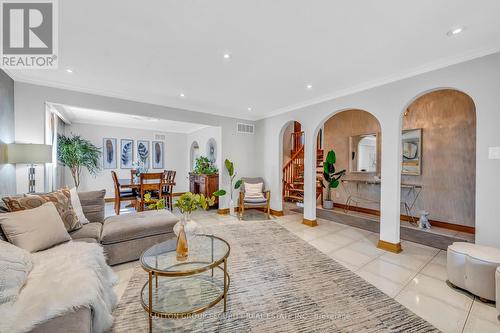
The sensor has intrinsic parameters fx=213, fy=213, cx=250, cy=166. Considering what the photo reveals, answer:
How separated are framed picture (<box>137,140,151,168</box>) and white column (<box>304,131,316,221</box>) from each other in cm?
584

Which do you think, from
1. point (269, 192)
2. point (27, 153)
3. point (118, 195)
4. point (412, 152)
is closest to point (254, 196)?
point (269, 192)

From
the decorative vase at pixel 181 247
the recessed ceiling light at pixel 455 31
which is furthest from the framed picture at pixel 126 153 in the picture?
the recessed ceiling light at pixel 455 31

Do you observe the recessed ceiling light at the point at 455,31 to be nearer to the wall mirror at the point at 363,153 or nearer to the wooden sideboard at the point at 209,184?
the wall mirror at the point at 363,153

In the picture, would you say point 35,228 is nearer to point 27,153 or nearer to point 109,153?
point 27,153

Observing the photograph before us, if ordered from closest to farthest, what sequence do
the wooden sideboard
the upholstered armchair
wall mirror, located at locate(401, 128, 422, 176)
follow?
1. wall mirror, located at locate(401, 128, 422, 176)
2. the upholstered armchair
3. the wooden sideboard

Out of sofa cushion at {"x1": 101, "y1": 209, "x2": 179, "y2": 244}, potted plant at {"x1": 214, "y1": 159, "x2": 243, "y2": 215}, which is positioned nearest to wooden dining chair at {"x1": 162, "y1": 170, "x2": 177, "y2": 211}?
potted plant at {"x1": 214, "y1": 159, "x2": 243, "y2": 215}

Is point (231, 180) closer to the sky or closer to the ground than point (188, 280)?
closer to the sky

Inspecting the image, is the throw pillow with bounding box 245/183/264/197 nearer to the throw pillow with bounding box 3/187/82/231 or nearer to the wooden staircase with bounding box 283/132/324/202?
the wooden staircase with bounding box 283/132/324/202

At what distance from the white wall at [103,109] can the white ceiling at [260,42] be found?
7.0 inches

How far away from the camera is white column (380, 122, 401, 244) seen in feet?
10.5

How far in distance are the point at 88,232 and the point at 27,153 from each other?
1.51m

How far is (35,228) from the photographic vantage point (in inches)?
77.5

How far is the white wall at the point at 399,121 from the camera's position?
2.39m

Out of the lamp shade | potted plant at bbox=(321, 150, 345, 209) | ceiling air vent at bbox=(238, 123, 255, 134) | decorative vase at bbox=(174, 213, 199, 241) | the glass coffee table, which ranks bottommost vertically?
the glass coffee table
